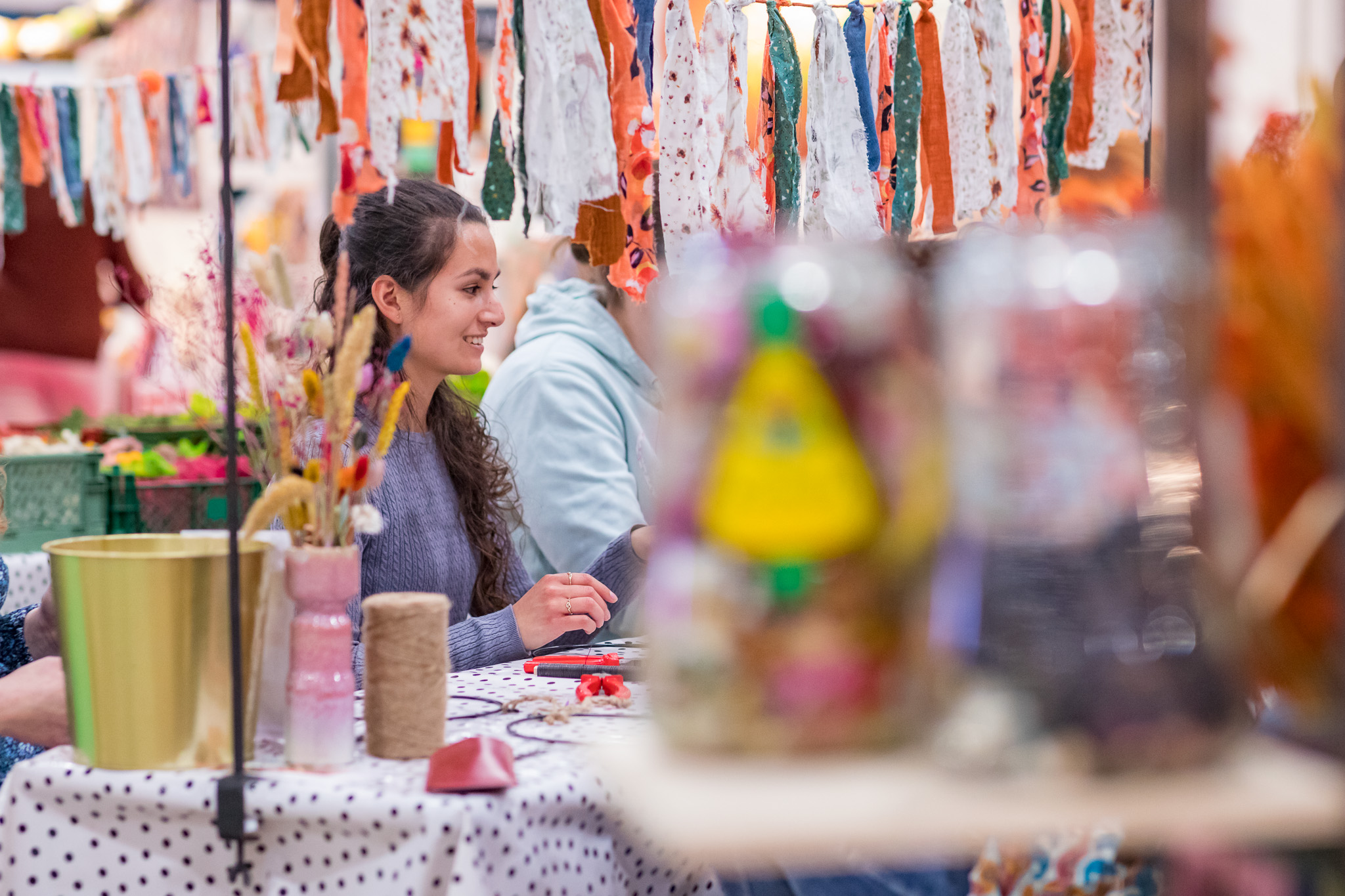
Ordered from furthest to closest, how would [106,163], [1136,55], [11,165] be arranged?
[106,163], [11,165], [1136,55]

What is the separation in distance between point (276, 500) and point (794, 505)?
32.5 inches

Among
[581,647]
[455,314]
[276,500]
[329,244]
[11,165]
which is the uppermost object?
[11,165]

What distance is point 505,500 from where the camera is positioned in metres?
2.39

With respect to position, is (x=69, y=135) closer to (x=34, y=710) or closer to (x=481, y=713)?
(x=34, y=710)

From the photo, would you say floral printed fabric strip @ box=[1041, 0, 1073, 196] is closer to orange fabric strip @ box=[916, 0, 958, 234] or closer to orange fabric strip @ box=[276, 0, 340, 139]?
orange fabric strip @ box=[916, 0, 958, 234]

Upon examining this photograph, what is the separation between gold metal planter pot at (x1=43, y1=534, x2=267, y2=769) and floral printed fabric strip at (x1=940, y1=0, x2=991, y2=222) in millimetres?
1764

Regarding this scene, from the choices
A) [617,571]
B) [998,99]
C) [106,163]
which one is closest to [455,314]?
[617,571]

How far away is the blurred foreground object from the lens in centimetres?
67

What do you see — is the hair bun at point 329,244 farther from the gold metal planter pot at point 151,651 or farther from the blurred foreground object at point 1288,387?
the blurred foreground object at point 1288,387

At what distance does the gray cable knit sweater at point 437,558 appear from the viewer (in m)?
1.85

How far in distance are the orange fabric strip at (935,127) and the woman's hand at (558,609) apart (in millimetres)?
1176

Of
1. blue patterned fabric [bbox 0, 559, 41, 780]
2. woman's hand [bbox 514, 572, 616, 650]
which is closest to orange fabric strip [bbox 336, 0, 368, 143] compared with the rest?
woman's hand [bbox 514, 572, 616, 650]

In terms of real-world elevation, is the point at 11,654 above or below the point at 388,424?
below

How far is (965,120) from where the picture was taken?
Result: 256 cm
